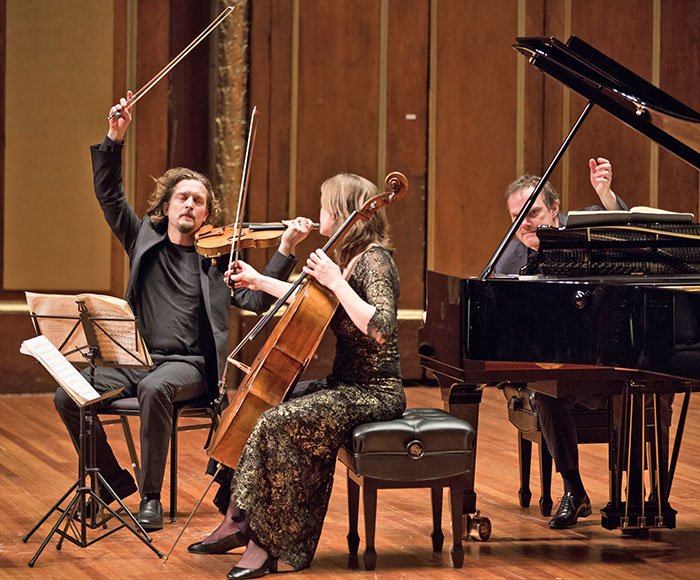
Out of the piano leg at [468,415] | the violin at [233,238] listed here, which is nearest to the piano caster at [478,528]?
the piano leg at [468,415]

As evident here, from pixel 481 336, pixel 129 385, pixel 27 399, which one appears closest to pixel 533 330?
pixel 481 336

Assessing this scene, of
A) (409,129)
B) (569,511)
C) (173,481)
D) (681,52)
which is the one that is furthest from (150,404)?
(681,52)

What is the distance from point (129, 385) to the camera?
14.3 ft

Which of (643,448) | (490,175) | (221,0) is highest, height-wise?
(221,0)

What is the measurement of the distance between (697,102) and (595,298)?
4.85 m

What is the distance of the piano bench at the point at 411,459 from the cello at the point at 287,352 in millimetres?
278

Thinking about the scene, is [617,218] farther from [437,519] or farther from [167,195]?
[167,195]

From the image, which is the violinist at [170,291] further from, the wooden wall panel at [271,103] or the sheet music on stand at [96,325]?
the wooden wall panel at [271,103]

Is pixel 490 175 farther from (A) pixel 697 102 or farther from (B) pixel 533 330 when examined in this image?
(B) pixel 533 330

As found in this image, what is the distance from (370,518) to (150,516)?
895 mm

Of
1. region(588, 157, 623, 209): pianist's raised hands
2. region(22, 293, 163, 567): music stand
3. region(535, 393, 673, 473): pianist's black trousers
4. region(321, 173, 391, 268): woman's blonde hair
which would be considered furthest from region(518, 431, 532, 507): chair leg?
region(22, 293, 163, 567): music stand

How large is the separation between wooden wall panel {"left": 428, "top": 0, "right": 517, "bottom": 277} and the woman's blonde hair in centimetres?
402

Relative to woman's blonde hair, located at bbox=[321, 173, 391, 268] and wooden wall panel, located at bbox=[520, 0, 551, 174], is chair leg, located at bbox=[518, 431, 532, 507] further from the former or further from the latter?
wooden wall panel, located at bbox=[520, 0, 551, 174]

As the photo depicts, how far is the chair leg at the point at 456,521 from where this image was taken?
364 centimetres
